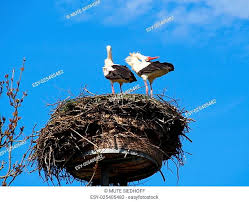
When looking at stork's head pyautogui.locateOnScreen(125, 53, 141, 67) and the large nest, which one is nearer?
the large nest

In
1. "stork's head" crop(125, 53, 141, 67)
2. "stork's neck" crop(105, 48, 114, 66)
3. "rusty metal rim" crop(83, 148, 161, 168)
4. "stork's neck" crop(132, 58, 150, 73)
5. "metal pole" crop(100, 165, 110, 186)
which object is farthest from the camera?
"stork's head" crop(125, 53, 141, 67)

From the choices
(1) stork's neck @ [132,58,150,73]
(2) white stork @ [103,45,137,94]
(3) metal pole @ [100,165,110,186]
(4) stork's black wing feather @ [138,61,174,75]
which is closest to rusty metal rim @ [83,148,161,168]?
(3) metal pole @ [100,165,110,186]

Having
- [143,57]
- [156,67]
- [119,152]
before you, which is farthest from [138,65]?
[119,152]

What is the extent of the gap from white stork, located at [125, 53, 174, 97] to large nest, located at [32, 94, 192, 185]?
1.26 metres

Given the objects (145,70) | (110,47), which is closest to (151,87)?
(145,70)

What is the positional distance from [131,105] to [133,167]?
1131 mm

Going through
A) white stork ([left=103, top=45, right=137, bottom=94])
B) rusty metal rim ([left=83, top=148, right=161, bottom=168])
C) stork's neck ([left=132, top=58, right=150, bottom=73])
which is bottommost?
rusty metal rim ([left=83, top=148, right=161, bottom=168])

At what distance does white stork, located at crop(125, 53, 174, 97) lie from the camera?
9673 millimetres

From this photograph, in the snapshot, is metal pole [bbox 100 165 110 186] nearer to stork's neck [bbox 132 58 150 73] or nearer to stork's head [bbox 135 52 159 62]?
stork's neck [bbox 132 58 150 73]

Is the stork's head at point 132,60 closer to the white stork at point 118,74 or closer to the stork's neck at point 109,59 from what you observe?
the stork's neck at point 109,59

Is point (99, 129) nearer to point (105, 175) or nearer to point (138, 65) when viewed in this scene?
point (105, 175)

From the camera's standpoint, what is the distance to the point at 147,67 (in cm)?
988

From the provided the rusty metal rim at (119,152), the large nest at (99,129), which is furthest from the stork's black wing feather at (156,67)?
the rusty metal rim at (119,152)

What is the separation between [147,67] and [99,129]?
217cm
